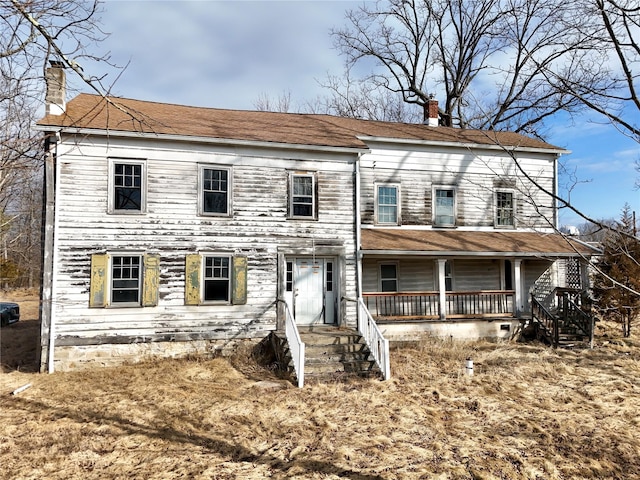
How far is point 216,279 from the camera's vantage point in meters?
12.2

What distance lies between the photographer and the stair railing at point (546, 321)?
45.6 ft

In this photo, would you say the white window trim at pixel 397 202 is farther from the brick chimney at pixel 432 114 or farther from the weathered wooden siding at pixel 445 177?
the brick chimney at pixel 432 114

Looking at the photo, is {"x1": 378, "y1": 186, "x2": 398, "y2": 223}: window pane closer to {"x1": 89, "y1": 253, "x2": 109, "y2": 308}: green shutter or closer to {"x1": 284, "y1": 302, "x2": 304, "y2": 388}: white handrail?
{"x1": 284, "y1": 302, "x2": 304, "y2": 388}: white handrail

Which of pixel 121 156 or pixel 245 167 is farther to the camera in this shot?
pixel 245 167

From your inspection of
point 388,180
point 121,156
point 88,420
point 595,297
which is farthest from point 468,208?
point 88,420

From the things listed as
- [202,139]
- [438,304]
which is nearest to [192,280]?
[202,139]

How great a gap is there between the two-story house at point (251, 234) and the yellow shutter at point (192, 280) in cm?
3

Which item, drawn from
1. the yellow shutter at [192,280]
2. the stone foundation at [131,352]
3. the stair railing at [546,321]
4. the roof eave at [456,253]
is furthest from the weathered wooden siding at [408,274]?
the yellow shutter at [192,280]

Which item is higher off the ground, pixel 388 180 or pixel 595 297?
pixel 388 180

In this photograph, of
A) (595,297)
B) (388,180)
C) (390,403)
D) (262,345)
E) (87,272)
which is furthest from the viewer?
(595,297)

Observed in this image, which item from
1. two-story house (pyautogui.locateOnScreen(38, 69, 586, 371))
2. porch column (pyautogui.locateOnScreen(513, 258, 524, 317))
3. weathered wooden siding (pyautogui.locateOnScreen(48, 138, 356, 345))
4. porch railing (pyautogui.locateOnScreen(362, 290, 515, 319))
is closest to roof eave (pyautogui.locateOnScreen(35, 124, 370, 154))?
two-story house (pyautogui.locateOnScreen(38, 69, 586, 371))

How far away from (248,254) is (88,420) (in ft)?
19.2

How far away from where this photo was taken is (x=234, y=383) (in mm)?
10180

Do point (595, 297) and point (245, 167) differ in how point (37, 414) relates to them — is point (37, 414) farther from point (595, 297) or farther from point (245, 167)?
point (595, 297)
